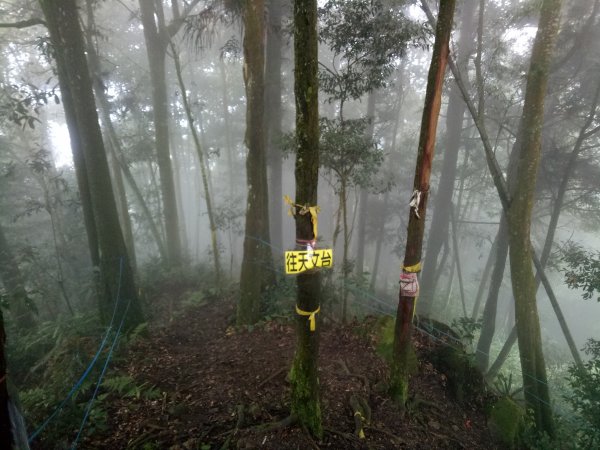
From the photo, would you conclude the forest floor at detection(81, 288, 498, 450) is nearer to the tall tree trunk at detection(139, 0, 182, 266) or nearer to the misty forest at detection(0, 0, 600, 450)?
the misty forest at detection(0, 0, 600, 450)

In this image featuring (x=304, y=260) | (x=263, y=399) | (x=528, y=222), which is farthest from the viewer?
(x=528, y=222)

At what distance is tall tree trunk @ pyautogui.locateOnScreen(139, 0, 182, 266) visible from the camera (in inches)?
475

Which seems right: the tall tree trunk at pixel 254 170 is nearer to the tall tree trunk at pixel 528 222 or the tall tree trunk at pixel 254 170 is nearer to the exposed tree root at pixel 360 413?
the exposed tree root at pixel 360 413

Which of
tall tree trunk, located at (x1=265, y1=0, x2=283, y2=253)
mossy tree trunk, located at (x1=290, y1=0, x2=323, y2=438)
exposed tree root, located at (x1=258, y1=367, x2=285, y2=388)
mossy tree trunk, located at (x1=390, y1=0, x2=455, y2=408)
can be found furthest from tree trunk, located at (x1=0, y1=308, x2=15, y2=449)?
tall tree trunk, located at (x1=265, y1=0, x2=283, y2=253)

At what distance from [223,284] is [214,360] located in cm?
460

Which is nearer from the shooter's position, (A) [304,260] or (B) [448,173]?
(A) [304,260]

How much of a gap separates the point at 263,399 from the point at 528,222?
547 cm

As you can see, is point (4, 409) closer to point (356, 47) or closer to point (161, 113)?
point (356, 47)

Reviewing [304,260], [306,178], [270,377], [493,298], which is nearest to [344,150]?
[306,178]

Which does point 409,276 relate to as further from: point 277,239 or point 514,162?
point 277,239

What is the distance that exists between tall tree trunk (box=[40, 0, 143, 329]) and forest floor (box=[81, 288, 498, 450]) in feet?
3.47

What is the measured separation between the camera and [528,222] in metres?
6.17

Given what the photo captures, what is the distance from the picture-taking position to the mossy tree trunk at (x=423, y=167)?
3.58m

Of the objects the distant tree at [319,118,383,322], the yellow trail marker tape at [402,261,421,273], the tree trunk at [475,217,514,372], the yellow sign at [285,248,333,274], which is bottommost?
the tree trunk at [475,217,514,372]
